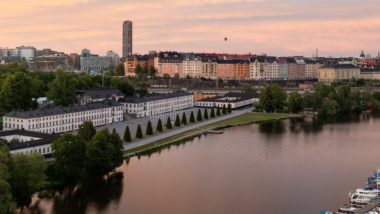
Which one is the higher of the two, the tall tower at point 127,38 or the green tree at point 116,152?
the tall tower at point 127,38

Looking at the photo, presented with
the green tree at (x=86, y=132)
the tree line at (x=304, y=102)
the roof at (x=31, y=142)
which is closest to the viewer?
the roof at (x=31, y=142)

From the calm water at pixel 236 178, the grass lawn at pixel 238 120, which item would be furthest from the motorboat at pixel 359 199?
the grass lawn at pixel 238 120

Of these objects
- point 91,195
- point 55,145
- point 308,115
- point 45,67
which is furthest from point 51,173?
point 45,67

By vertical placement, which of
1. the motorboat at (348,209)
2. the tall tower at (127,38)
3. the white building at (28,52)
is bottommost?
the motorboat at (348,209)

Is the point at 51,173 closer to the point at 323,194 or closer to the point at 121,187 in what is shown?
the point at 121,187

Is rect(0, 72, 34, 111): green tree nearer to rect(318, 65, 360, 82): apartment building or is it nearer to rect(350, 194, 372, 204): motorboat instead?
rect(350, 194, 372, 204): motorboat

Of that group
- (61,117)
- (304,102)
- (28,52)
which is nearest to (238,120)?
(304,102)

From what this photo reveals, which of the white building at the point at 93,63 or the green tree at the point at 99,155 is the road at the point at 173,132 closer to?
the green tree at the point at 99,155
